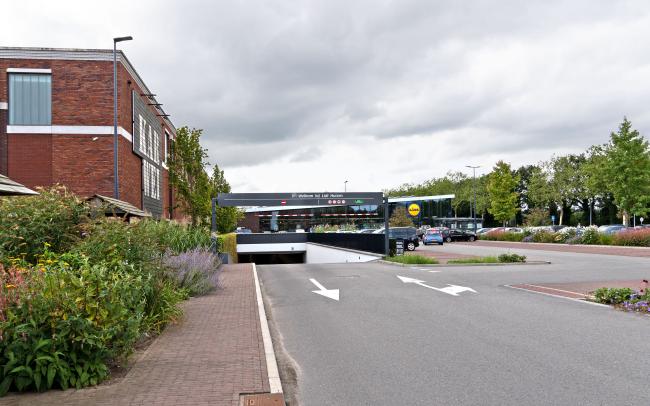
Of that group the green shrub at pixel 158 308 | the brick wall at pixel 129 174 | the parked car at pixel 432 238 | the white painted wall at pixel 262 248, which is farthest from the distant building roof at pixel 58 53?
the parked car at pixel 432 238

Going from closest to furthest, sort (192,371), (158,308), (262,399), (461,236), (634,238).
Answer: (262,399)
(192,371)
(158,308)
(634,238)
(461,236)

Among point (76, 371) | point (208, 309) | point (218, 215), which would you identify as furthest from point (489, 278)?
point (218, 215)

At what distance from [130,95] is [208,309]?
90.5 feet

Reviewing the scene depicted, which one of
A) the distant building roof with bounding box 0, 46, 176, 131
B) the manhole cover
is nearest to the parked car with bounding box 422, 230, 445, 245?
the distant building roof with bounding box 0, 46, 176, 131

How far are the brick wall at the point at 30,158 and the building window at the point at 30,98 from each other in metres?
0.91

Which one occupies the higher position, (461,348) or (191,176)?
(191,176)

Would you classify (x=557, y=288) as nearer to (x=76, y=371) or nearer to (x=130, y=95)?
(x=76, y=371)

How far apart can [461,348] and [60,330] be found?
5.11m

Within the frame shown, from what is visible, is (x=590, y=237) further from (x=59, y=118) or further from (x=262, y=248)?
(x=59, y=118)

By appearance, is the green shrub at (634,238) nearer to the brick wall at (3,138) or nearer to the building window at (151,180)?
the building window at (151,180)

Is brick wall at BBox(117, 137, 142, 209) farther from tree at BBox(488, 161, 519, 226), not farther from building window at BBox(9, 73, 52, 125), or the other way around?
tree at BBox(488, 161, 519, 226)

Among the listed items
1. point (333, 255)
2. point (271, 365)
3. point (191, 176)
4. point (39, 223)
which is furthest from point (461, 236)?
point (271, 365)

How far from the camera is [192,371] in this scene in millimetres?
6590

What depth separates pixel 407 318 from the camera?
1082 cm
